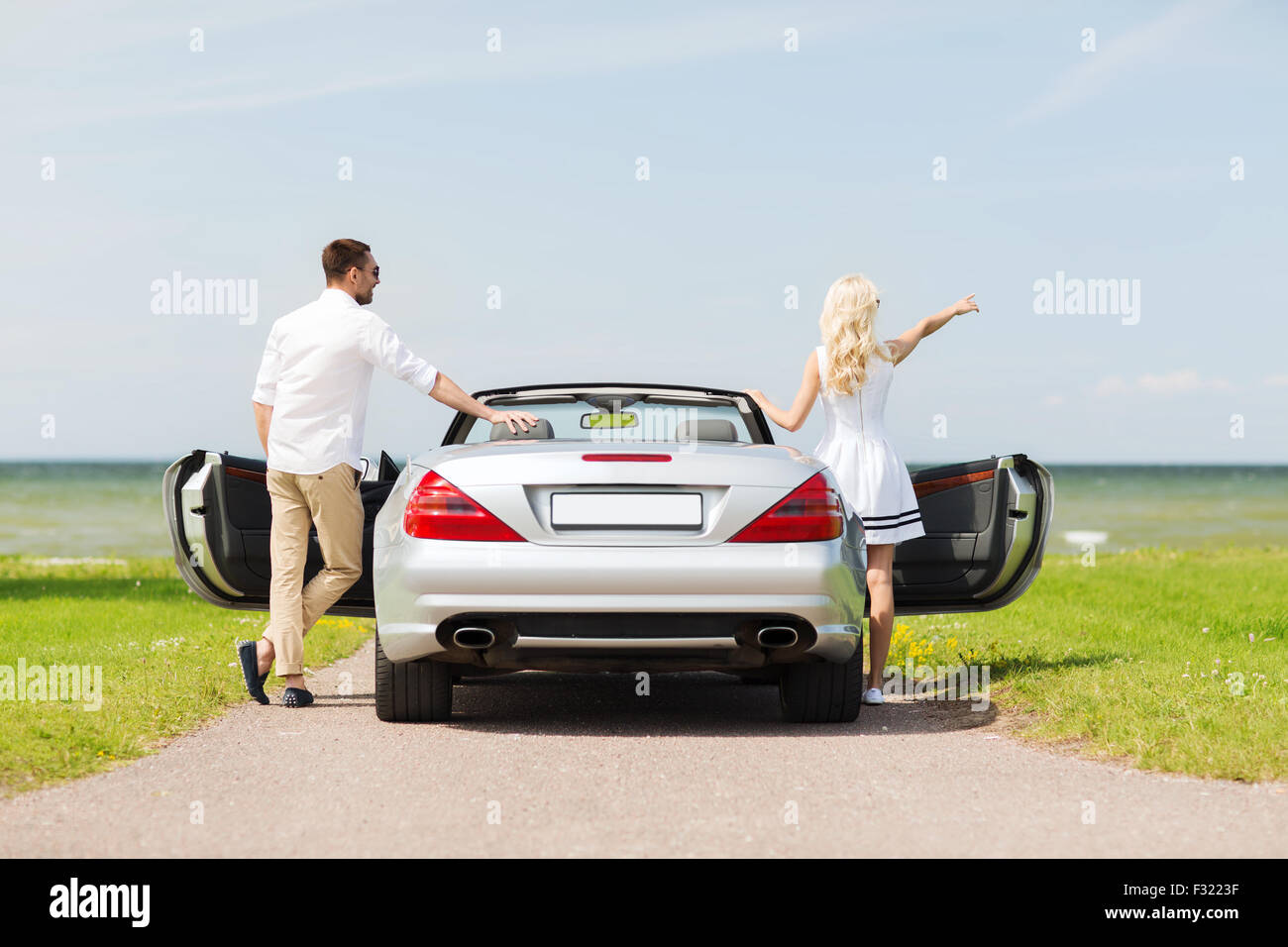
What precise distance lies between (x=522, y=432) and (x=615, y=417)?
2.52ft

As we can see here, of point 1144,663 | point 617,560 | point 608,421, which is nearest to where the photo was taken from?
point 617,560

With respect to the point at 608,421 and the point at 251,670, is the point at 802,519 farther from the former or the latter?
the point at 251,670

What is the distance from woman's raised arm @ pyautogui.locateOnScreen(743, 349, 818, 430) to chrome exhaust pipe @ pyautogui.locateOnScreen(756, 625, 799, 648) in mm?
1628

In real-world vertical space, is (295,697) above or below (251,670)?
below

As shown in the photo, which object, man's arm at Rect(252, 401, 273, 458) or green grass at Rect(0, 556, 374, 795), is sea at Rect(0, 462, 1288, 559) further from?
man's arm at Rect(252, 401, 273, 458)

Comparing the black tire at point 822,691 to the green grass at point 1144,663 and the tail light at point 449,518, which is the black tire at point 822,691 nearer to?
the green grass at point 1144,663

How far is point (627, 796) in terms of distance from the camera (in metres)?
4.53

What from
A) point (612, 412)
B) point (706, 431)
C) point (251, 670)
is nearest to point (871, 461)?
point (706, 431)

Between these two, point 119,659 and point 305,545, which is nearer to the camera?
point 305,545

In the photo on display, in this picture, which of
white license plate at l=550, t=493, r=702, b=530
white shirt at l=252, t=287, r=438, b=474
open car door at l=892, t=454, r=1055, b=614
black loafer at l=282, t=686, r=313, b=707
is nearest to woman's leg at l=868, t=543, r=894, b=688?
open car door at l=892, t=454, r=1055, b=614

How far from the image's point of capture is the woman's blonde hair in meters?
6.68
